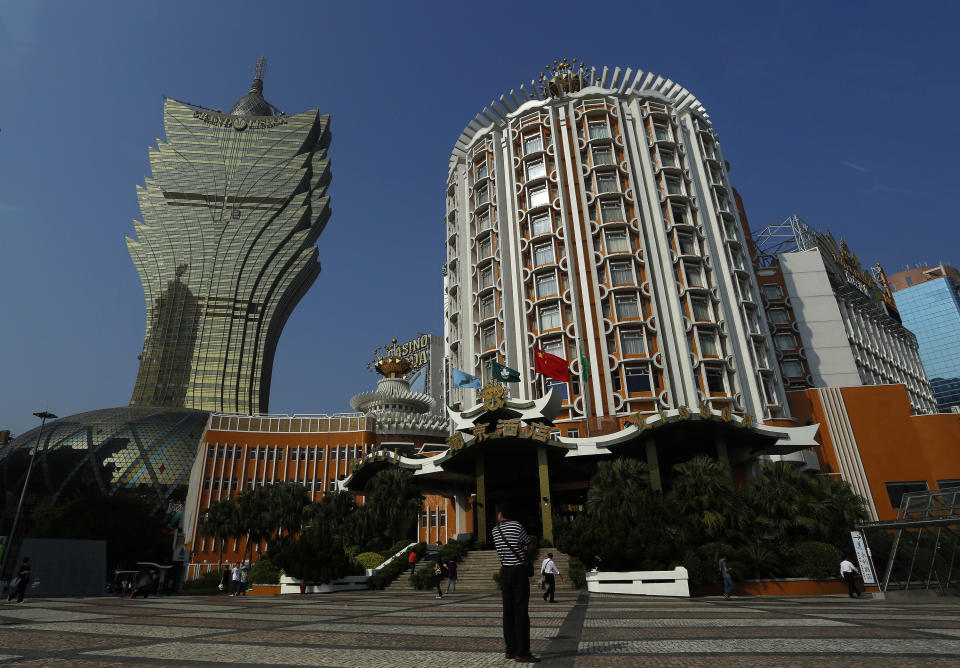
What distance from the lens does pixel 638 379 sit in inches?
1889

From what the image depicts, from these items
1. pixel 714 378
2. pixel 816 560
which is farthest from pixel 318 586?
pixel 714 378

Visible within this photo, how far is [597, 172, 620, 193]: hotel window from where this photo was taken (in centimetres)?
5578

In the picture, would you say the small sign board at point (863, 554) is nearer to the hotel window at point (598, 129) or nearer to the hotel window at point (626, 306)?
the hotel window at point (626, 306)

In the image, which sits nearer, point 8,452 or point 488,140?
point 488,140

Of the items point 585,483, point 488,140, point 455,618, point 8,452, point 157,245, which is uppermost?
point 157,245

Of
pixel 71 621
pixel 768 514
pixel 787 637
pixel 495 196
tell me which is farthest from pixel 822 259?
pixel 71 621

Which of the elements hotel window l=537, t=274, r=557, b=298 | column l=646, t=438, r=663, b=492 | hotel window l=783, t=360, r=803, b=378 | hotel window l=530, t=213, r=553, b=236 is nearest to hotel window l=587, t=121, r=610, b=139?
hotel window l=530, t=213, r=553, b=236

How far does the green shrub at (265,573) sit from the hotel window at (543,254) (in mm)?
34987

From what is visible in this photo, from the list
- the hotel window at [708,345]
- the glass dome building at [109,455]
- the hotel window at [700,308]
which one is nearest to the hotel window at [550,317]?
the hotel window at [700,308]

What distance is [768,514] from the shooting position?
91.8 feet

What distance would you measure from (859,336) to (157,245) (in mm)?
151921

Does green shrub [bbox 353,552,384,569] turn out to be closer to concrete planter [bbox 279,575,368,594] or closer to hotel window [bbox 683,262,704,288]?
concrete planter [bbox 279,575,368,594]

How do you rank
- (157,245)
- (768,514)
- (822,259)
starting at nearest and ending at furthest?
(768,514) → (822,259) → (157,245)

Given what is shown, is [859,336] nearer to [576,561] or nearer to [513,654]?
[576,561]
